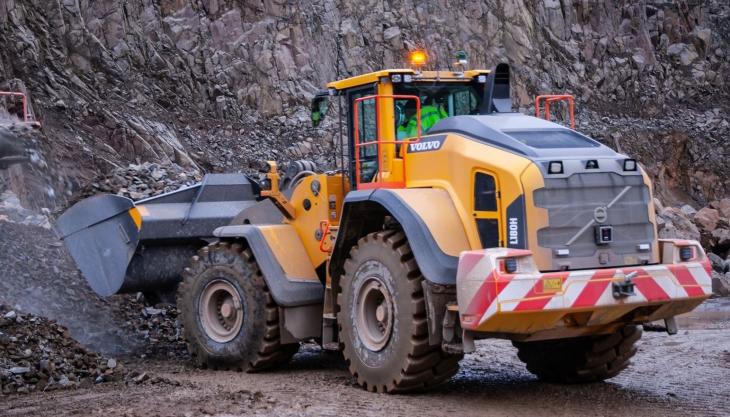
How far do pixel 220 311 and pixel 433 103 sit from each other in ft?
10.2

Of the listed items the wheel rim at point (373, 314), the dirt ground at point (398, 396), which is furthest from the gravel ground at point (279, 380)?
the wheel rim at point (373, 314)

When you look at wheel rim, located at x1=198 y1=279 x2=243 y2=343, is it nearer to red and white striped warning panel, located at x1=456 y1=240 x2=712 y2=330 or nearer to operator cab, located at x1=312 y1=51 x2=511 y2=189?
operator cab, located at x1=312 y1=51 x2=511 y2=189

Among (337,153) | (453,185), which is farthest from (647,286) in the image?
(337,153)

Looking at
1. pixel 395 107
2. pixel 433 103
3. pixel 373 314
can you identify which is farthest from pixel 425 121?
pixel 373 314

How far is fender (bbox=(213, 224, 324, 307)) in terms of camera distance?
32.0ft

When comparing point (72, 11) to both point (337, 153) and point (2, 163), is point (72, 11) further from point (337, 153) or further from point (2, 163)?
point (2, 163)

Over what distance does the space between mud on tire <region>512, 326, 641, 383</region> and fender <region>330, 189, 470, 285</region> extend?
151 centimetres

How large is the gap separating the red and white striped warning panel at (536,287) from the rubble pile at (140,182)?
9.26 meters

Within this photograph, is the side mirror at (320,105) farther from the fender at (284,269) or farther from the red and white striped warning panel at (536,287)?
the red and white striped warning panel at (536,287)

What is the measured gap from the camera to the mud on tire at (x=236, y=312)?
389 inches

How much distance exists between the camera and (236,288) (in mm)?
10148

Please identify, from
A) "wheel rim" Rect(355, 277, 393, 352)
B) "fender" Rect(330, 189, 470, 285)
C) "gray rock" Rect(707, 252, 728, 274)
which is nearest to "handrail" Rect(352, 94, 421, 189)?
"fender" Rect(330, 189, 470, 285)

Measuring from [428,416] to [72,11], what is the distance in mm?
19472

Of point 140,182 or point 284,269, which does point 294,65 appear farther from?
point 284,269
